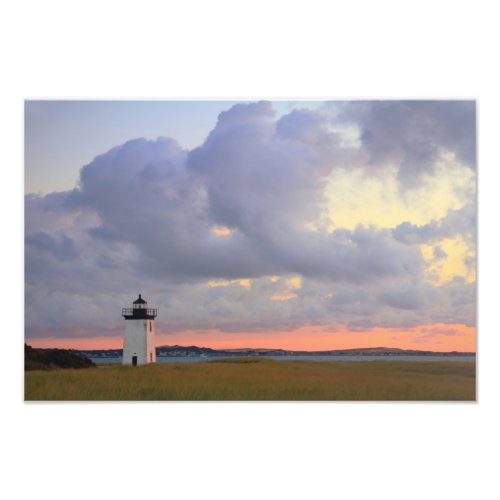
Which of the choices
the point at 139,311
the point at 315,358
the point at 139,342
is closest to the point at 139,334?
the point at 139,342

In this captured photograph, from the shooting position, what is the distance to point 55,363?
23.1m

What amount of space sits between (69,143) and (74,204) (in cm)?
145

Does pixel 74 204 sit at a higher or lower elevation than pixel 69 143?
lower

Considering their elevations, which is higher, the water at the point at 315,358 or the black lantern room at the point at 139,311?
the black lantern room at the point at 139,311

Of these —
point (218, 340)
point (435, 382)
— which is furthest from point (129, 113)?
point (435, 382)

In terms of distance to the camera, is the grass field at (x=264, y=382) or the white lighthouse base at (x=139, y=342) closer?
the grass field at (x=264, y=382)

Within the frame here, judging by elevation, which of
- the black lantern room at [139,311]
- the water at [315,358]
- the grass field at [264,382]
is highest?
the black lantern room at [139,311]

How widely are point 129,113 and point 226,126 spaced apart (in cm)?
231

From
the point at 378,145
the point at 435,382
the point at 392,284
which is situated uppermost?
the point at 378,145

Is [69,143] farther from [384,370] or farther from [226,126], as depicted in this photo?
[384,370]

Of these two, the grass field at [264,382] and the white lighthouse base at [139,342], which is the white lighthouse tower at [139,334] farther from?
Result: the grass field at [264,382]

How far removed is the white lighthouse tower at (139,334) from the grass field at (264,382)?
26cm

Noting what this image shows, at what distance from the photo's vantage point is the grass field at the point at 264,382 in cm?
2284

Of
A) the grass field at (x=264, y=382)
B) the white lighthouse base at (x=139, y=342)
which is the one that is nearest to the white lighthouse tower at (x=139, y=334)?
the white lighthouse base at (x=139, y=342)
